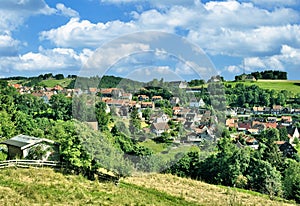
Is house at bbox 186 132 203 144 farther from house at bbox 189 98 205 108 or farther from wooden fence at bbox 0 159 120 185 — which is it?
wooden fence at bbox 0 159 120 185

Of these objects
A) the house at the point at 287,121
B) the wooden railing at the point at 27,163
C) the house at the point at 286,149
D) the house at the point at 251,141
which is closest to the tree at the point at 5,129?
the wooden railing at the point at 27,163

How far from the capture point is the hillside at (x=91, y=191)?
1052 centimetres

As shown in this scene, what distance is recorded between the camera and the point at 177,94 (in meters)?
10.6

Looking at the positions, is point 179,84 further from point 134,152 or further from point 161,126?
point 134,152

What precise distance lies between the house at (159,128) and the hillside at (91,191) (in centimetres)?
277

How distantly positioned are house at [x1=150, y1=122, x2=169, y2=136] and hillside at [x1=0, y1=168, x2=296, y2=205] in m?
2.77

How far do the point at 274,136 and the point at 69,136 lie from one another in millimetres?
44803

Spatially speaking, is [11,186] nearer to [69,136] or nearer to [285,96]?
[69,136]

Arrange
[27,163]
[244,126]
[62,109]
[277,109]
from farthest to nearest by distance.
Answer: [277,109] → [244,126] → [62,109] → [27,163]

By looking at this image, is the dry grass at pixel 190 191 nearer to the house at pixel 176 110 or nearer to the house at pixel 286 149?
the house at pixel 176 110

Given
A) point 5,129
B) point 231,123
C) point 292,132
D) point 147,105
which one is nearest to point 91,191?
point 147,105

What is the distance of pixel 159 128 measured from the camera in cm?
1028

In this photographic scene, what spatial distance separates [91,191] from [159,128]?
3.93m

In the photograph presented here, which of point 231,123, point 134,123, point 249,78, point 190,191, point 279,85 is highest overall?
point 249,78
